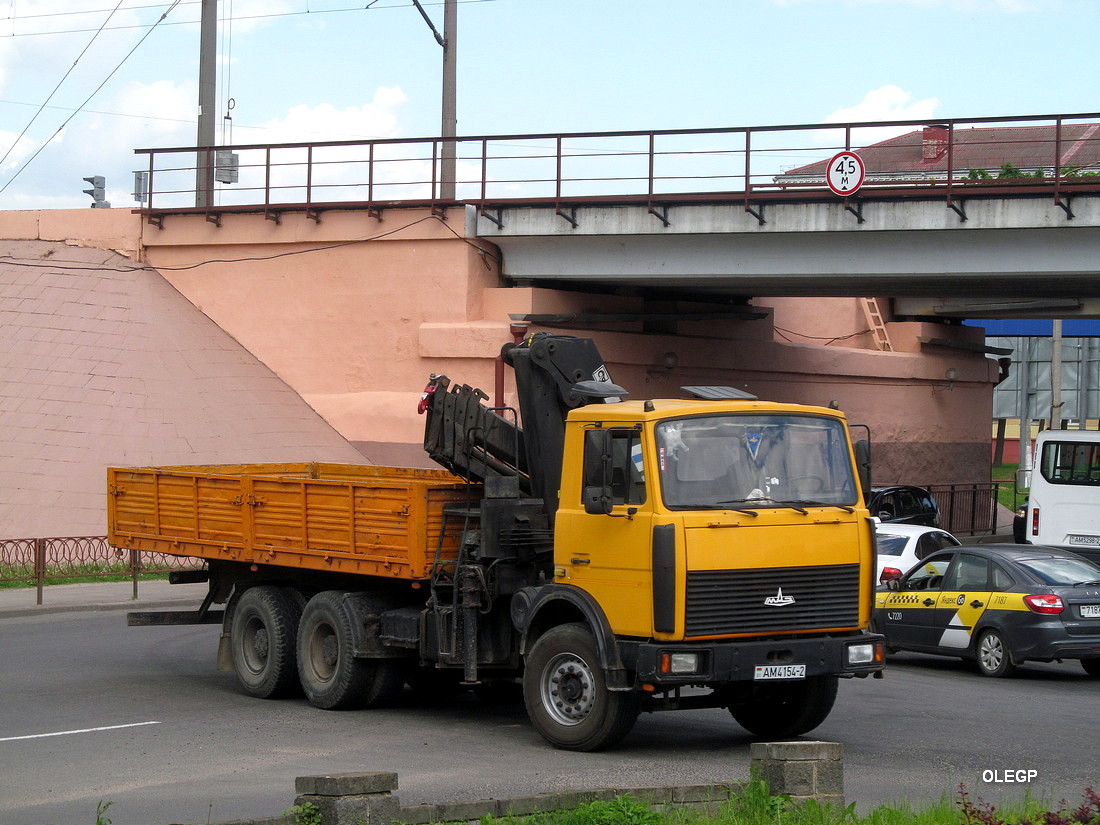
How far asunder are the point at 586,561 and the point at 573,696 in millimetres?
956

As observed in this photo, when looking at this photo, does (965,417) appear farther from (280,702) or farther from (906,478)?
(280,702)

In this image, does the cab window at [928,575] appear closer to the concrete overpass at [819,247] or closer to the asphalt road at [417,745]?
the asphalt road at [417,745]

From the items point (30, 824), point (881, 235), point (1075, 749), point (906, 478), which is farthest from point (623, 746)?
point (906, 478)

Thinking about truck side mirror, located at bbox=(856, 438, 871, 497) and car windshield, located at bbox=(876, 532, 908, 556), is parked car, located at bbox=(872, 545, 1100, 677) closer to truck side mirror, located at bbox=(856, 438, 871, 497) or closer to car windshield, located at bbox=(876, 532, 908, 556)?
car windshield, located at bbox=(876, 532, 908, 556)

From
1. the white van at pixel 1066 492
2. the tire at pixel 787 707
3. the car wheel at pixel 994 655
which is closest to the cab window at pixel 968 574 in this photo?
the car wheel at pixel 994 655

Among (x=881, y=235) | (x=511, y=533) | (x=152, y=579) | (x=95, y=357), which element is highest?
(x=881, y=235)

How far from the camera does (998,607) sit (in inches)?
567

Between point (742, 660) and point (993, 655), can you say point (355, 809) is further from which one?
point (993, 655)

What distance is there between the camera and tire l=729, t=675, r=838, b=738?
32.7 ft

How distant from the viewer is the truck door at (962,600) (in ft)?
48.3

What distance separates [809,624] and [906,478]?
2981 cm

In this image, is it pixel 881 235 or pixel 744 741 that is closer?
pixel 744 741

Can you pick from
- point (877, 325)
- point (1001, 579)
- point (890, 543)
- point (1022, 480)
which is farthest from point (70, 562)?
point (1022, 480)

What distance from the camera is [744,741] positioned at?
1032 cm
